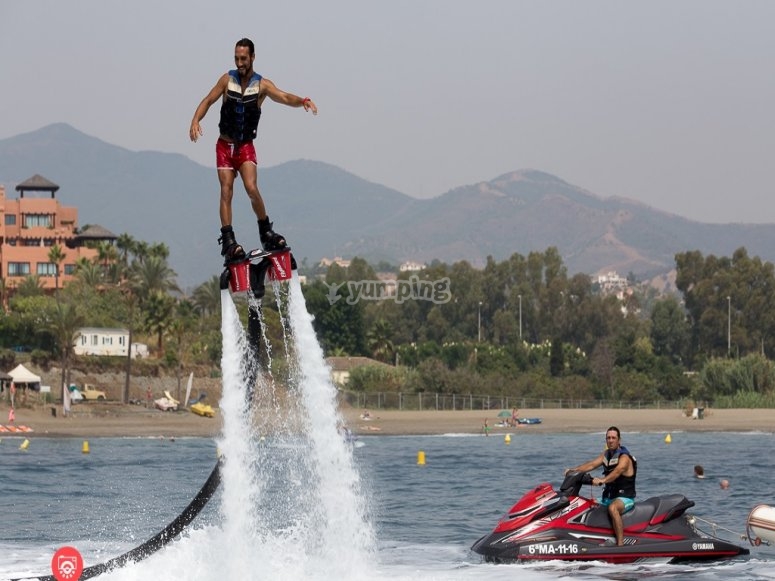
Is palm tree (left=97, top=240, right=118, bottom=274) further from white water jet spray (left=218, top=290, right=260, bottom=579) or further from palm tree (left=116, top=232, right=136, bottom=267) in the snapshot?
white water jet spray (left=218, top=290, right=260, bottom=579)

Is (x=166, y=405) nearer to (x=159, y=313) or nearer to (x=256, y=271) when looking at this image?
(x=159, y=313)

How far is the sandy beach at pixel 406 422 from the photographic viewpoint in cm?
7231

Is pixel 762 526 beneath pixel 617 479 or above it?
beneath

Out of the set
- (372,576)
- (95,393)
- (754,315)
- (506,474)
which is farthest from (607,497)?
(754,315)

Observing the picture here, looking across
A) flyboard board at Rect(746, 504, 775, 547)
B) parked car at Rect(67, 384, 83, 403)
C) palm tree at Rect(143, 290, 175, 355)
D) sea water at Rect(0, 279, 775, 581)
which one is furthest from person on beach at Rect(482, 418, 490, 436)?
flyboard board at Rect(746, 504, 775, 547)

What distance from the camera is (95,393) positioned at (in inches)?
3376

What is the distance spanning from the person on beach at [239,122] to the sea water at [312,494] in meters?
1.12

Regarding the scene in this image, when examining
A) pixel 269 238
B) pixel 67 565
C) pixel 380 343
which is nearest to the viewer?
pixel 269 238

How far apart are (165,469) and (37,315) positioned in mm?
48273

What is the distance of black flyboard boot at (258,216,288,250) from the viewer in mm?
14586

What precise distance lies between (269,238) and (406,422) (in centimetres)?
6574

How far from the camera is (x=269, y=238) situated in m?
14.7

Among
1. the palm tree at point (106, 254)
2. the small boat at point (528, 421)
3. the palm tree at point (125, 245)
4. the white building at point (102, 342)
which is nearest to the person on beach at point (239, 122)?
the small boat at point (528, 421)

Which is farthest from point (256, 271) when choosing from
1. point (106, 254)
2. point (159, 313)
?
point (106, 254)
